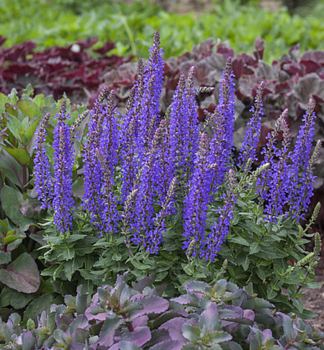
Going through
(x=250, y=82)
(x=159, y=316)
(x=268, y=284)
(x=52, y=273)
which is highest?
(x=250, y=82)

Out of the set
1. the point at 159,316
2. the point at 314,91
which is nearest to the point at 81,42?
the point at 314,91

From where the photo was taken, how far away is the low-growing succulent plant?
66.7 inches

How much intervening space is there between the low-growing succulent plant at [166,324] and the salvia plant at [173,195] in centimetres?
29

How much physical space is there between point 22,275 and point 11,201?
1.53 feet

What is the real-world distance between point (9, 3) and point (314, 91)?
29.5ft

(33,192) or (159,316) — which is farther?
(33,192)

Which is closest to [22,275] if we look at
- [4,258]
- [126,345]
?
[4,258]

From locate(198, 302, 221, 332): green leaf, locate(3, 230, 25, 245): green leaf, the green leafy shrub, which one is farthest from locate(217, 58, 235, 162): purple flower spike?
locate(3, 230, 25, 245): green leaf

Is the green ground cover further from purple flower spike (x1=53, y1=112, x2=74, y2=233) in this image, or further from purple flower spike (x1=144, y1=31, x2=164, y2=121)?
purple flower spike (x1=53, y1=112, x2=74, y2=233)

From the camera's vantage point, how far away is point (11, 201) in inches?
112

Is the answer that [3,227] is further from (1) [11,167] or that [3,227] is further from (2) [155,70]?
(2) [155,70]

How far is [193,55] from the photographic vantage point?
197 inches

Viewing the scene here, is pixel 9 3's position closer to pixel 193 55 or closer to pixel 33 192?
pixel 193 55

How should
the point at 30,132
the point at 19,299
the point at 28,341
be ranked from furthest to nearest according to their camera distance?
1. the point at 30,132
2. the point at 19,299
3. the point at 28,341
